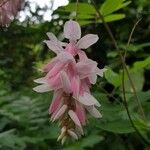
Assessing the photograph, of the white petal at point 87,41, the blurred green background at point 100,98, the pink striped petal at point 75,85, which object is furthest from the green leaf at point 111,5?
the pink striped petal at point 75,85

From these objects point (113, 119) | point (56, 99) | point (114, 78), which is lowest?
point (113, 119)

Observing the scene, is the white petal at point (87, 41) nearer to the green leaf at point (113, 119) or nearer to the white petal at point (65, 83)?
the white petal at point (65, 83)

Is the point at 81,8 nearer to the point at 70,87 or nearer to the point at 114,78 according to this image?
the point at 114,78

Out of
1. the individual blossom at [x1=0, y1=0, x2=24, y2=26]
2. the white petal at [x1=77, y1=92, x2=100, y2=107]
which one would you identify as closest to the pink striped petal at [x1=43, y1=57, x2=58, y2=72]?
the white petal at [x1=77, y1=92, x2=100, y2=107]

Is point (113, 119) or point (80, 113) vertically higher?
point (80, 113)

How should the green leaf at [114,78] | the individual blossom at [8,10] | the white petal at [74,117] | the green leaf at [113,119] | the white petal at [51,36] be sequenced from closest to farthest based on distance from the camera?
the white petal at [74,117], the white petal at [51,36], the individual blossom at [8,10], the green leaf at [113,119], the green leaf at [114,78]

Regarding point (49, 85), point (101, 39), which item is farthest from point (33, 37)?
point (49, 85)

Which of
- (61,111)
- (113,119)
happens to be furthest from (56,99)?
(113,119)
